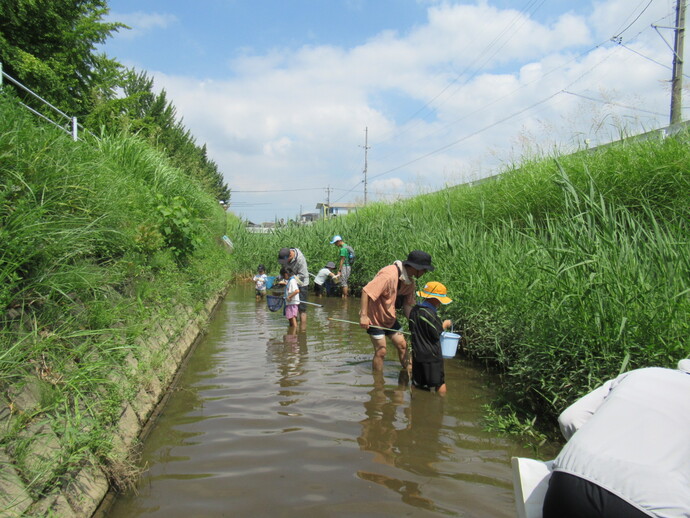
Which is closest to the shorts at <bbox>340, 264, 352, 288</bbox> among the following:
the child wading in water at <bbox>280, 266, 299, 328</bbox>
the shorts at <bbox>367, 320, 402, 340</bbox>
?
the child wading in water at <bbox>280, 266, 299, 328</bbox>

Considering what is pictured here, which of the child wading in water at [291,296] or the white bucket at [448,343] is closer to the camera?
the white bucket at [448,343]

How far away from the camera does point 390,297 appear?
5996mm

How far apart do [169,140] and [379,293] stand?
3452cm

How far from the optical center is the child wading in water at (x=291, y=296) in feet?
30.3

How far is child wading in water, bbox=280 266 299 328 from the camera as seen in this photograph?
925 centimetres

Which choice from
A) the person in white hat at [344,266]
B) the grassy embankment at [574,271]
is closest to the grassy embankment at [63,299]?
the grassy embankment at [574,271]

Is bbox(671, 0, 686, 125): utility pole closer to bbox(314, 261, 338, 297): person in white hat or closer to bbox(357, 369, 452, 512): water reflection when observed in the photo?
bbox(314, 261, 338, 297): person in white hat

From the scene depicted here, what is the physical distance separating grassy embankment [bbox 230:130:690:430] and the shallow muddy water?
71cm

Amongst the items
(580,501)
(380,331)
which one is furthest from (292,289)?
(580,501)

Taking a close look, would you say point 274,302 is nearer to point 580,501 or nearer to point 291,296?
point 291,296

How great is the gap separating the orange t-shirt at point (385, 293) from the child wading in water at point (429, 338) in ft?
1.35

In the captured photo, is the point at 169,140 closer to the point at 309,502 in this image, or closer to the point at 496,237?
the point at 496,237

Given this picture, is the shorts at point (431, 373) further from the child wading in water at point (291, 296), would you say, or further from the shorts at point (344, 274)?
the shorts at point (344, 274)

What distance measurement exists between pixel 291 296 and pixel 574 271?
5.48 meters
